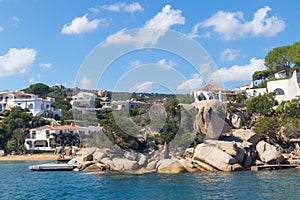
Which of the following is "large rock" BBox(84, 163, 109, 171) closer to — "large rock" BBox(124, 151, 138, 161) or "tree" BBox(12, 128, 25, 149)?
"large rock" BBox(124, 151, 138, 161)

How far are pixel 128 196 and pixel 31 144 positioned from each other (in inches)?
1828

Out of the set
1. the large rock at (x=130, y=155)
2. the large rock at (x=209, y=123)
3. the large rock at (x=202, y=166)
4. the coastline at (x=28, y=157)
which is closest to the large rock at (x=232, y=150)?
the large rock at (x=202, y=166)

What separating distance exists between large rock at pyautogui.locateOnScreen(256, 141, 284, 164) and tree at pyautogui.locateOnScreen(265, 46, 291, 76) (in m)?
31.7

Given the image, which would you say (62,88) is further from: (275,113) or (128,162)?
(128,162)

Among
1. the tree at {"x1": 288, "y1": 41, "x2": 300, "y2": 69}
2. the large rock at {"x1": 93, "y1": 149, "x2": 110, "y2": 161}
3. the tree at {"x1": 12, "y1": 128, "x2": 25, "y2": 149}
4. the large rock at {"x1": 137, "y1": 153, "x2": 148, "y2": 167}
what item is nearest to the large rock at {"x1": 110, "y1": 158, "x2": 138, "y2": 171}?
the large rock at {"x1": 137, "y1": 153, "x2": 148, "y2": 167}

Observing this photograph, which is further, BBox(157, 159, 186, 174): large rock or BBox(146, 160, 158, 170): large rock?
BBox(146, 160, 158, 170): large rock

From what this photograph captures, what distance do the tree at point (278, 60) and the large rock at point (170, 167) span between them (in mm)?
40023

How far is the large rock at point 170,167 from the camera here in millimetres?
30344

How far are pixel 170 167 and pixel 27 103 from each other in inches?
2214

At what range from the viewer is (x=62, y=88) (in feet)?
444

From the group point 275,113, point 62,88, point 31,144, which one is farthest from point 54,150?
point 62,88

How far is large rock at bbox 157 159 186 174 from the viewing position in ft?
99.6

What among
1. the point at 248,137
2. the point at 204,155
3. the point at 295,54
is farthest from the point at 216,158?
the point at 295,54

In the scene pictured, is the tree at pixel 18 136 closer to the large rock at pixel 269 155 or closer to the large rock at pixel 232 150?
the large rock at pixel 232 150
